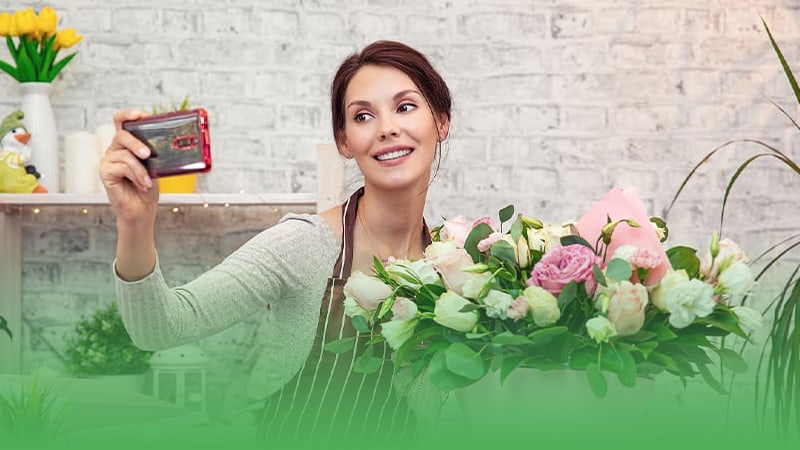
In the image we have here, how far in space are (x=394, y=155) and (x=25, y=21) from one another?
185 cm

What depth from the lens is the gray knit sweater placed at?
1.15 metres

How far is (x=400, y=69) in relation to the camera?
1.58 metres

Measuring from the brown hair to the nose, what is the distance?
0.10 metres

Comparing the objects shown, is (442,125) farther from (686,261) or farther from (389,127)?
(686,261)

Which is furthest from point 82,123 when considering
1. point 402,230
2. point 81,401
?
point 402,230

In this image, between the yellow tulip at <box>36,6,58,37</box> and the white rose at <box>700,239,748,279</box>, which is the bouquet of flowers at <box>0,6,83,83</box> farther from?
the white rose at <box>700,239,748,279</box>

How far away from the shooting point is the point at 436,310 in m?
Result: 0.79

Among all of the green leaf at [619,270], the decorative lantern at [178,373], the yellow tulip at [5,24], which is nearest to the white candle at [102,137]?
the yellow tulip at [5,24]

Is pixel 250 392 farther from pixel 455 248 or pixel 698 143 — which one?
pixel 455 248

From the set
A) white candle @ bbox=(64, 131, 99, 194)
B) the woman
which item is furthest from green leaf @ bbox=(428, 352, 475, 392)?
white candle @ bbox=(64, 131, 99, 194)

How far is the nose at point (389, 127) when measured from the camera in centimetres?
146

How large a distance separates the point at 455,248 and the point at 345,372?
0.69 metres

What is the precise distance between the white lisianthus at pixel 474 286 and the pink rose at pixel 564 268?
42 millimetres

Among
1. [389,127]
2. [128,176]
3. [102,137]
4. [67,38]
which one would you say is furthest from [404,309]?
[67,38]
